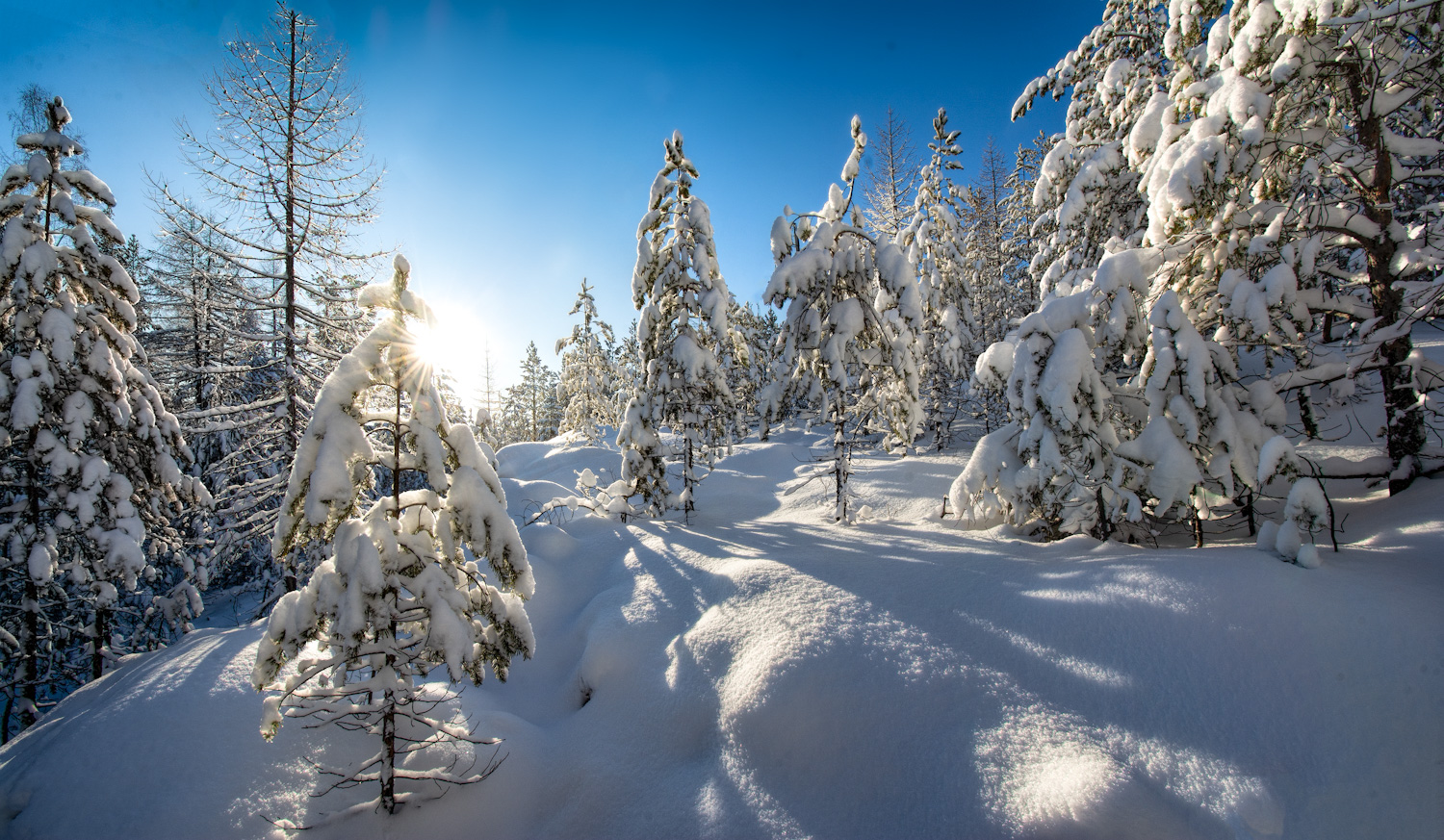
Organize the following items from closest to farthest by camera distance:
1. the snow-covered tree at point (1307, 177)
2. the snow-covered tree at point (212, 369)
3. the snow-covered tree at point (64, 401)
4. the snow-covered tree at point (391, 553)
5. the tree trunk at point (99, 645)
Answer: the snow-covered tree at point (391, 553) → the snow-covered tree at point (1307, 177) → the snow-covered tree at point (64, 401) → the tree trunk at point (99, 645) → the snow-covered tree at point (212, 369)

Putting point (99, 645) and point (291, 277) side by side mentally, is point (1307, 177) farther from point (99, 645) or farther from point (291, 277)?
point (99, 645)

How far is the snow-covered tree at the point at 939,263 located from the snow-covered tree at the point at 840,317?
7399mm

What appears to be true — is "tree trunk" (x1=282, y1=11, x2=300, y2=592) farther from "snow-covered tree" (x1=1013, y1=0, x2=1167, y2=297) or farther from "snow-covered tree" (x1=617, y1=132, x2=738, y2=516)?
"snow-covered tree" (x1=1013, y1=0, x2=1167, y2=297)

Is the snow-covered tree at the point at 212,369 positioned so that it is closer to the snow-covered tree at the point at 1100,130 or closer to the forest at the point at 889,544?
the forest at the point at 889,544

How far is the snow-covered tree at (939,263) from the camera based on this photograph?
A: 17.6m

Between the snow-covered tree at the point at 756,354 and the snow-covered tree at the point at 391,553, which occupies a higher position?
the snow-covered tree at the point at 756,354

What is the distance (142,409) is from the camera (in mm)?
8414

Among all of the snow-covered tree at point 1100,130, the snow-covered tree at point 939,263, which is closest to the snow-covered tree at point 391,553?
the snow-covered tree at point 1100,130

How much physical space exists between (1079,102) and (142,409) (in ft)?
64.5

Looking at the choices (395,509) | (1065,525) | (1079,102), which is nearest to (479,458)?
(395,509)

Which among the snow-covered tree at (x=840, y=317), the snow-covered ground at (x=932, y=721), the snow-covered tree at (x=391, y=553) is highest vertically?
the snow-covered tree at (x=840, y=317)

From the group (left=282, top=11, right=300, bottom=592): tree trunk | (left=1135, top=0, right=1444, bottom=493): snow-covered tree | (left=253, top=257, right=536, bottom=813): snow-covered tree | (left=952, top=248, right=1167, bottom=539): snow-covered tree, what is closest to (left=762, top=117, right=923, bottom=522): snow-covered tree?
(left=952, top=248, right=1167, bottom=539): snow-covered tree

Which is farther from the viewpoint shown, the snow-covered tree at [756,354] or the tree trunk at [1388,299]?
the snow-covered tree at [756,354]

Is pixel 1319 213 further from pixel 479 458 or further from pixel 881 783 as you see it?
pixel 479 458
